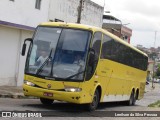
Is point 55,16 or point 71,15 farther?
point 71,15

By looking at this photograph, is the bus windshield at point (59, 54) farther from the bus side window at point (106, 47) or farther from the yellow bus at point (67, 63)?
the bus side window at point (106, 47)

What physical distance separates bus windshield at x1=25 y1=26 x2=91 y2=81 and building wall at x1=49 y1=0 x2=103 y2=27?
14880 millimetres

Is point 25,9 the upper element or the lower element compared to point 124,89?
upper

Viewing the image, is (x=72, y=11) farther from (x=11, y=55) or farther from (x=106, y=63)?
(x=106, y=63)

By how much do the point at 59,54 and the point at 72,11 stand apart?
19.4 meters

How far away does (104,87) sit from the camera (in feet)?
61.3

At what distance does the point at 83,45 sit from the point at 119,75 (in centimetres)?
570

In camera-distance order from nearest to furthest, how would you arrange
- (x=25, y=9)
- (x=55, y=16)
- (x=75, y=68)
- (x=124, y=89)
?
(x=75, y=68), (x=124, y=89), (x=25, y=9), (x=55, y=16)

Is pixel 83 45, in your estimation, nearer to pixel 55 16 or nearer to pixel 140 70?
pixel 140 70

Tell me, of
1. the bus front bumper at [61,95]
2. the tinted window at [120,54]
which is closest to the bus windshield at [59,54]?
the bus front bumper at [61,95]

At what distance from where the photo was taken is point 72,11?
3497cm

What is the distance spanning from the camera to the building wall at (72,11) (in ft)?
104

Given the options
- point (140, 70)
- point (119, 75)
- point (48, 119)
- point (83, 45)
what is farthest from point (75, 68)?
point (140, 70)

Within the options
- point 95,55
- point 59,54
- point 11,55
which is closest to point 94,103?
point 95,55
